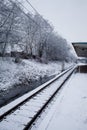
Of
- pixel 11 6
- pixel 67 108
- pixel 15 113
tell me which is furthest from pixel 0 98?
pixel 11 6

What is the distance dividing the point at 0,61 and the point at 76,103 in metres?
11.5

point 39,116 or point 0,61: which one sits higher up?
point 0,61

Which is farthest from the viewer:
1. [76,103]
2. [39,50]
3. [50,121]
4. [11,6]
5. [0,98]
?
[39,50]

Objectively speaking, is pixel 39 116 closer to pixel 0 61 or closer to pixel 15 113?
pixel 15 113

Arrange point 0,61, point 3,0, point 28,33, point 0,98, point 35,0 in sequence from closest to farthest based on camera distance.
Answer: point 0,98, point 35,0, point 3,0, point 0,61, point 28,33

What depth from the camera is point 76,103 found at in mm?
8023

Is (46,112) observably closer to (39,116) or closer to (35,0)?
(39,116)

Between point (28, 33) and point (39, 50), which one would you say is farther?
point (39, 50)

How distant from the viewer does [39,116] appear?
634 cm

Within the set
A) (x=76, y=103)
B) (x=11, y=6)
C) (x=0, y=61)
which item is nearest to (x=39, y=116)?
(x=76, y=103)

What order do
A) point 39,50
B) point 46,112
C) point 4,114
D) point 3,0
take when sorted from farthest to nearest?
point 39,50 → point 3,0 → point 46,112 → point 4,114

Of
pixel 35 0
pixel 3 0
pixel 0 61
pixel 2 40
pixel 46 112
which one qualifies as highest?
pixel 3 0

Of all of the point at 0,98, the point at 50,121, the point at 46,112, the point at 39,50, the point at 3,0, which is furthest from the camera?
the point at 39,50

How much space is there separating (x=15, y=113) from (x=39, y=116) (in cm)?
107
